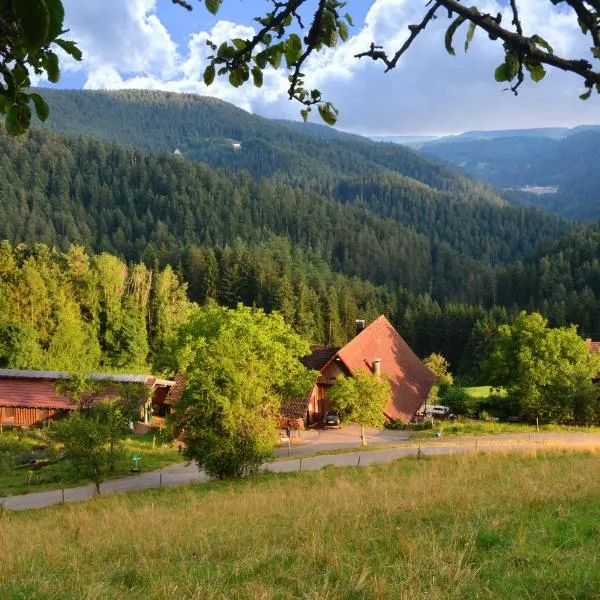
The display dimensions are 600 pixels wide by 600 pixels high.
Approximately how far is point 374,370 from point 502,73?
3615 centimetres

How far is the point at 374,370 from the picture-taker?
37.7 meters

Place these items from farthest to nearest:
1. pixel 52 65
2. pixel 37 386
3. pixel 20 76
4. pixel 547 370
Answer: pixel 37 386
pixel 547 370
pixel 20 76
pixel 52 65

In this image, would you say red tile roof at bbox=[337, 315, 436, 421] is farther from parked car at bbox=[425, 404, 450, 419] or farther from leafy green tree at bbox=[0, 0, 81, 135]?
leafy green tree at bbox=[0, 0, 81, 135]

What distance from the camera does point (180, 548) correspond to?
6.59m

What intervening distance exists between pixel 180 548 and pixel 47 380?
122ft

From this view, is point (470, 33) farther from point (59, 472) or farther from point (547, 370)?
Answer: point (547, 370)

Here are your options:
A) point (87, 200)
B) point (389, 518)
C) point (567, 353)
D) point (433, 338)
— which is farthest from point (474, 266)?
point (389, 518)

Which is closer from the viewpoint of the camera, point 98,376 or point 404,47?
point 404,47

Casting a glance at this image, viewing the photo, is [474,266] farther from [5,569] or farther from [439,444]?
[5,569]

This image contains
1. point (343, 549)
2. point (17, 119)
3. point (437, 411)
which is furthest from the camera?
point (437, 411)

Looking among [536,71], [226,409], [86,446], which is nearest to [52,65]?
[536,71]

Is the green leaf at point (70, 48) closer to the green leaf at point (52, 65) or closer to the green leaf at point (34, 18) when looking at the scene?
the green leaf at point (52, 65)

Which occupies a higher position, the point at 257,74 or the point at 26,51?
the point at 257,74

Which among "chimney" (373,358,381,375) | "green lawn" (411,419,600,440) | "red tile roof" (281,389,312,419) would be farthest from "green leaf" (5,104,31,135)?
"chimney" (373,358,381,375)
